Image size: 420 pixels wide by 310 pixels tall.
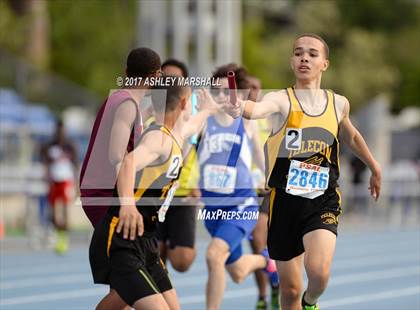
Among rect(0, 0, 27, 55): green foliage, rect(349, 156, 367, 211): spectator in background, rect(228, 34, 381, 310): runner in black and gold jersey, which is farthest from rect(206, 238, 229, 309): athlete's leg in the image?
rect(0, 0, 27, 55): green foliage

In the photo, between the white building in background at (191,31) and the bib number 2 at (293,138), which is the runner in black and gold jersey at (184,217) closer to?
the bib number 2 at (293,138)

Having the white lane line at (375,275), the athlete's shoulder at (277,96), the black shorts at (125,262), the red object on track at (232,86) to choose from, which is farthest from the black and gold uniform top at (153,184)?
the white lane line at (375,275)

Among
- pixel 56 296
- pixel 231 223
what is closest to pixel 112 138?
pixel 231 223

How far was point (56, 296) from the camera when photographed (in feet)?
37.6

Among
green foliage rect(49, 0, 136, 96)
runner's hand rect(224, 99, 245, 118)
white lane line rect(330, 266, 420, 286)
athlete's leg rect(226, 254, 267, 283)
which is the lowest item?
white lane line rect(330, 266, 420, 286)

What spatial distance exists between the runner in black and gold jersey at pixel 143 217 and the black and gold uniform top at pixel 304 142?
86 centimetres

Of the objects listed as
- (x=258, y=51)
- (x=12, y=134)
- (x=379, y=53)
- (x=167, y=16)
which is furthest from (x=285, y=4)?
(x=12, y=134)

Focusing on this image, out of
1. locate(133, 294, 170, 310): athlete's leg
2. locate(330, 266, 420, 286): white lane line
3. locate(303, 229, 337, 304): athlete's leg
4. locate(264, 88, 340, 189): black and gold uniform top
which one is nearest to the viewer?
locate(133, 294, 170, 310): athlete's leg

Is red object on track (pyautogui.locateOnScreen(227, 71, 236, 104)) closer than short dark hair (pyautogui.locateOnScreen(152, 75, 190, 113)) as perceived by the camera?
Yes

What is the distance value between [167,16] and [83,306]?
19309mm

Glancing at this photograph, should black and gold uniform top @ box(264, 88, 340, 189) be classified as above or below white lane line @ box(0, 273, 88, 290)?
above

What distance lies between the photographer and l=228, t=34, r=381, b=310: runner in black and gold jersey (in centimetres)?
729

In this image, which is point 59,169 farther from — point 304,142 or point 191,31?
point 191,31

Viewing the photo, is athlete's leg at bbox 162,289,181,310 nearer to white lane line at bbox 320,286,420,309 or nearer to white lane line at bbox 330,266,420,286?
white lane line at bbox 320,286,420,309
